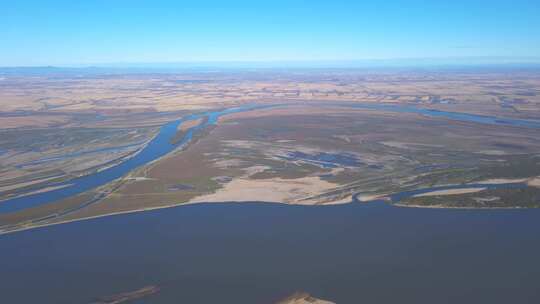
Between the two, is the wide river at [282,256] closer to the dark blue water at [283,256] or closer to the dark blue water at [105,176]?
the dark blue water at [283,256]

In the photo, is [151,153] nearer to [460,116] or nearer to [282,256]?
[282,256]

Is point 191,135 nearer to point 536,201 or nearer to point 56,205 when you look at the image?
point 56,205

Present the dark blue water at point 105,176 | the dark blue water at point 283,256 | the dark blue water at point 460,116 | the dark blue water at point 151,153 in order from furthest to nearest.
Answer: the dark blue water at point 460,116 < the dark blue water at point 151,153 < the dark blue water at point 105,176 < the dark blue water at point 283,256

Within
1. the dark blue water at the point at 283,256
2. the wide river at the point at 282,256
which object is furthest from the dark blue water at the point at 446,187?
the dark blue water at the point at 283,256

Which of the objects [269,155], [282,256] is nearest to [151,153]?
[269,155]

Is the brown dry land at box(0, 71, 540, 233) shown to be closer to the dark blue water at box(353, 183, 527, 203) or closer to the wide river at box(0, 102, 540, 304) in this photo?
the dark blue water at box(353, 183, 527, 203)

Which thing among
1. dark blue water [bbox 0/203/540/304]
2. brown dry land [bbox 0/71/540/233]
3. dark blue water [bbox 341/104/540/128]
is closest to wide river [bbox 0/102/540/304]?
dark blue water [bbox 0/203/540/304]
